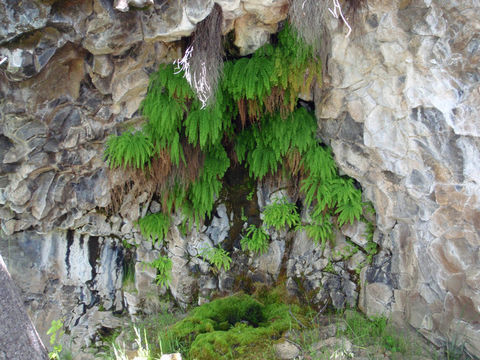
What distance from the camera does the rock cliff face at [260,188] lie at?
5207mm

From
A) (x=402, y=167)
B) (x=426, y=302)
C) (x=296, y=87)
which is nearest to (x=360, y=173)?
(x=402, y=167)

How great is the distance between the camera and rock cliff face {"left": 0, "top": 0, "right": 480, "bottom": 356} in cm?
521

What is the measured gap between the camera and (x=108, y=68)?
6.18m

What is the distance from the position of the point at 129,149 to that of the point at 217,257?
8.70ft

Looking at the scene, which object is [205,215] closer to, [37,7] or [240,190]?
[240,190]

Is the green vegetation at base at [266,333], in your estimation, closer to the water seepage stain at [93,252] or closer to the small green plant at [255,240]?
the small green plant at [255,240]

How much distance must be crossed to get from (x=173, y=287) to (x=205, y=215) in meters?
1.54

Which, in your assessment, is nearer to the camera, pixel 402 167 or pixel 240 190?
pixel 402 167

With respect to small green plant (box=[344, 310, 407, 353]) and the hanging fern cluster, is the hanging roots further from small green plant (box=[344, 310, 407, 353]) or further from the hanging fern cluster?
small green plant (box=[344, 310, 407, 353])

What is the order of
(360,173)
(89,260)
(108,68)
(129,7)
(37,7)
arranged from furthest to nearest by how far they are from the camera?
(89,260)
(360,173)
(108,68)
(129,7)
(37,7)

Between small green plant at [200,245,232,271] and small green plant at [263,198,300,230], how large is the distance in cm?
103

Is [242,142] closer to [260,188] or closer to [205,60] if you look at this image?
[260,188]

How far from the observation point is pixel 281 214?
7.43 m

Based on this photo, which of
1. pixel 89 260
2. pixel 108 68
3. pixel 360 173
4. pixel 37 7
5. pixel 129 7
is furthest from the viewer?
pixel 89 260
